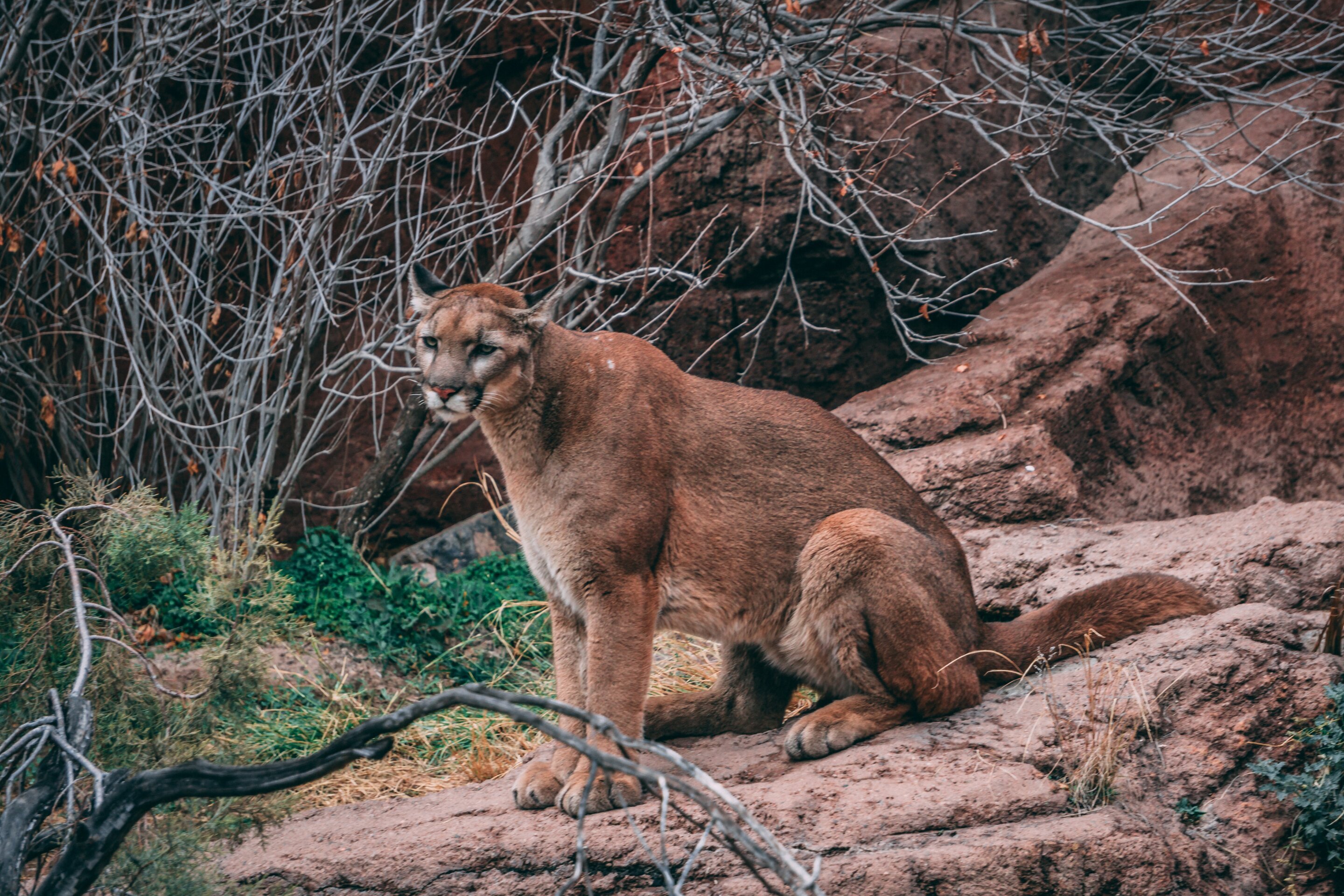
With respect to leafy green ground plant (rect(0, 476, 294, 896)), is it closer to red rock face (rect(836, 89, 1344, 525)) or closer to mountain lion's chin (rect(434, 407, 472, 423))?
mountain lion's chin (rect(434, 407, 472, 423))

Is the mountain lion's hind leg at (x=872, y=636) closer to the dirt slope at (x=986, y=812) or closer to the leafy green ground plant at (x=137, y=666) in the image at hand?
the dirt slope at (x=986, y=812)

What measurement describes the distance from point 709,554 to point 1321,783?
2.30 metres

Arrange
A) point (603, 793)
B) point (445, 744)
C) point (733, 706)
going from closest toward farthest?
point (603, 793), point (733, 706), point (445, 744)

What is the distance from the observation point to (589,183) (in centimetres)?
793

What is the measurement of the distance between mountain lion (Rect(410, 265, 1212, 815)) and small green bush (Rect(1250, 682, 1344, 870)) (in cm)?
76

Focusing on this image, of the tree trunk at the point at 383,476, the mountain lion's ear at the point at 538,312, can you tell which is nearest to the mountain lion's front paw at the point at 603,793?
the mountain lion's ear at the point at 538,312

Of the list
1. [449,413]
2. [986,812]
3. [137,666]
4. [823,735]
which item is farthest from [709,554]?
[137,666]

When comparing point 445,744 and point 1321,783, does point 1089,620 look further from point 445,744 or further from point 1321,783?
point 445,744

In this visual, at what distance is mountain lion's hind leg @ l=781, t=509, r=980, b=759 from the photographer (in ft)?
14.4

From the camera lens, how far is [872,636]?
4.44m

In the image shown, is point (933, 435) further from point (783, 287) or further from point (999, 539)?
point (783, 287)

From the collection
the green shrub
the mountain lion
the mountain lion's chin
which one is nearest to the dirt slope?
the mountain lion

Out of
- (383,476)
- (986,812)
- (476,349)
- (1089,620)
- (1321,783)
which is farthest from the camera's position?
(383,476)

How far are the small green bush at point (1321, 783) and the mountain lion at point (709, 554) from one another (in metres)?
0.76
